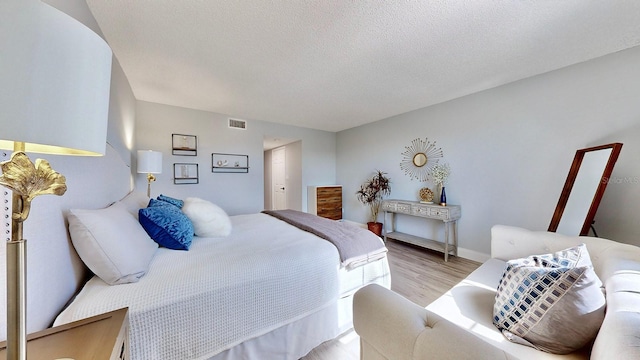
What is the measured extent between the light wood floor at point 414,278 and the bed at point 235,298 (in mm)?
84

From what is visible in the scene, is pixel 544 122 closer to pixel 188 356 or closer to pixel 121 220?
pixel 188 356

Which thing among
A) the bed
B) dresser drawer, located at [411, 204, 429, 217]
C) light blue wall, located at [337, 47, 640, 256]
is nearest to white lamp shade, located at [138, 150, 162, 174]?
the bed

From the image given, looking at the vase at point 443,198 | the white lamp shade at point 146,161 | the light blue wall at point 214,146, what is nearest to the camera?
the white lamp shade at point 146,161

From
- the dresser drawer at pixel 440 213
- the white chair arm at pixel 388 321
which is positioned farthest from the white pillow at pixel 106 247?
the dresser drawer at pixel 440 213

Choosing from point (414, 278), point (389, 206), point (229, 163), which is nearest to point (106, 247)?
point (414, 278)

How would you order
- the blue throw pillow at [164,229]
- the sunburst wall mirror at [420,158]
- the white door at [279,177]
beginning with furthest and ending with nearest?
1. the white door at [279,177]
2. the sunburst wall mirror at [420,158]
3. the blue throw pillow at [164,229]

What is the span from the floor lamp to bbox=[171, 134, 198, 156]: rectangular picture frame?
3468 mm

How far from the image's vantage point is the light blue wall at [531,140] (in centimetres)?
196

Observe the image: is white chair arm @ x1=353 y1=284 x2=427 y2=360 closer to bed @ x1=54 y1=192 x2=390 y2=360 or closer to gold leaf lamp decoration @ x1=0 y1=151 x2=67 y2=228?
bed @ x1=54 y1=192 x2=390 y2=360

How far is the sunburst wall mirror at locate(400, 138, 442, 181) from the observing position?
11.2 ft

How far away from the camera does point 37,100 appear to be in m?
0.36

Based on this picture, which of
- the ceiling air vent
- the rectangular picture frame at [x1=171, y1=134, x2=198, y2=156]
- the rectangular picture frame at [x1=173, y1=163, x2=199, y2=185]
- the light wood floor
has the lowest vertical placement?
the light wood floor

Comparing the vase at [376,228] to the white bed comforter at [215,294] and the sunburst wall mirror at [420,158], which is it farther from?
the white bed comforter at [215,294]

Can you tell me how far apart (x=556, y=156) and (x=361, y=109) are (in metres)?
2.49
